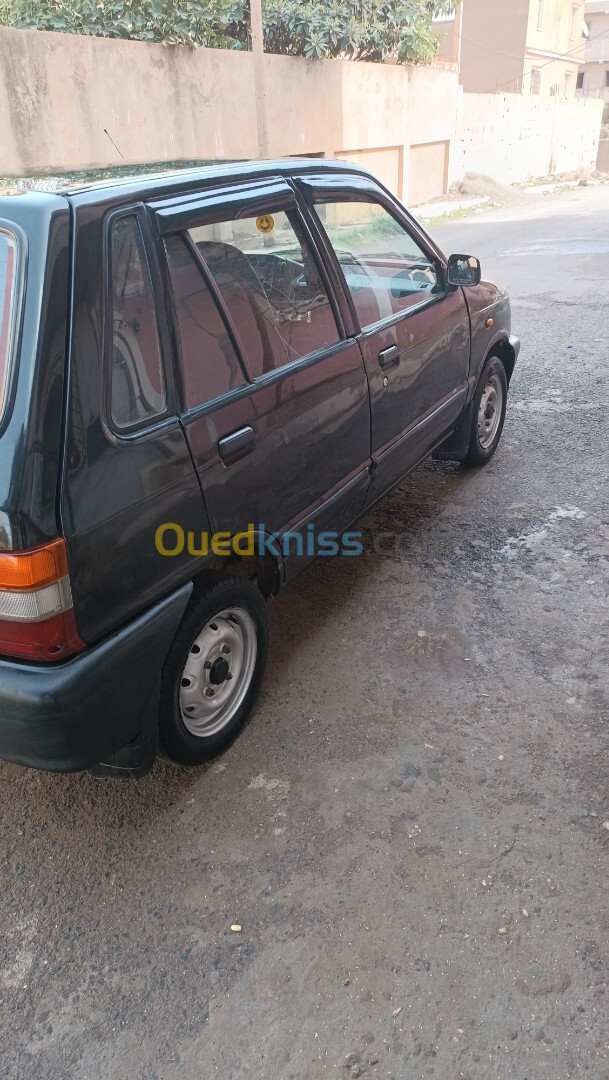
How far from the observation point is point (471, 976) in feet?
6.32

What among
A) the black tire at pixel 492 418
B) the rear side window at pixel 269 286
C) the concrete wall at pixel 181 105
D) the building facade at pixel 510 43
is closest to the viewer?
the rear side window at pixel 269 286

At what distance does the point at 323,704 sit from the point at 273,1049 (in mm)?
1244

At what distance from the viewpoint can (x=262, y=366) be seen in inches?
102

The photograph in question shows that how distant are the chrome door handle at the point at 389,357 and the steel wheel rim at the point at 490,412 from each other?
4.58 feet

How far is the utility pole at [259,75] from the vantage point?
39.3 ft

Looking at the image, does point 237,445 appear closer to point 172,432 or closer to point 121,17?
point 172,432

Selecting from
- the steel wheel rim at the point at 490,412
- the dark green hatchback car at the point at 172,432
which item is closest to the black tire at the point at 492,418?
the steel wheel rim at the point at 490,412

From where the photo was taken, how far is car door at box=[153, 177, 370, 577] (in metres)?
Result: 2.28

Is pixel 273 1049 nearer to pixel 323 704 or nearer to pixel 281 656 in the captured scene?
pixel 323 704

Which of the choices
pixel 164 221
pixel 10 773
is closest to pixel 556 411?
pixel 164 221

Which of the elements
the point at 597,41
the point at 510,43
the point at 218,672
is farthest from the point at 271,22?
the point at 597,41

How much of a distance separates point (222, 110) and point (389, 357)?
40.3 feet

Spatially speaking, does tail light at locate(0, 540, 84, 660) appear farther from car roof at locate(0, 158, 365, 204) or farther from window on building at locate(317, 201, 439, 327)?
window on building at locate(317, 201, 439, 327)

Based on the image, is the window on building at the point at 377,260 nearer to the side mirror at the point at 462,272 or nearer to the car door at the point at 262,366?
the side mirror at the point at 462,272
